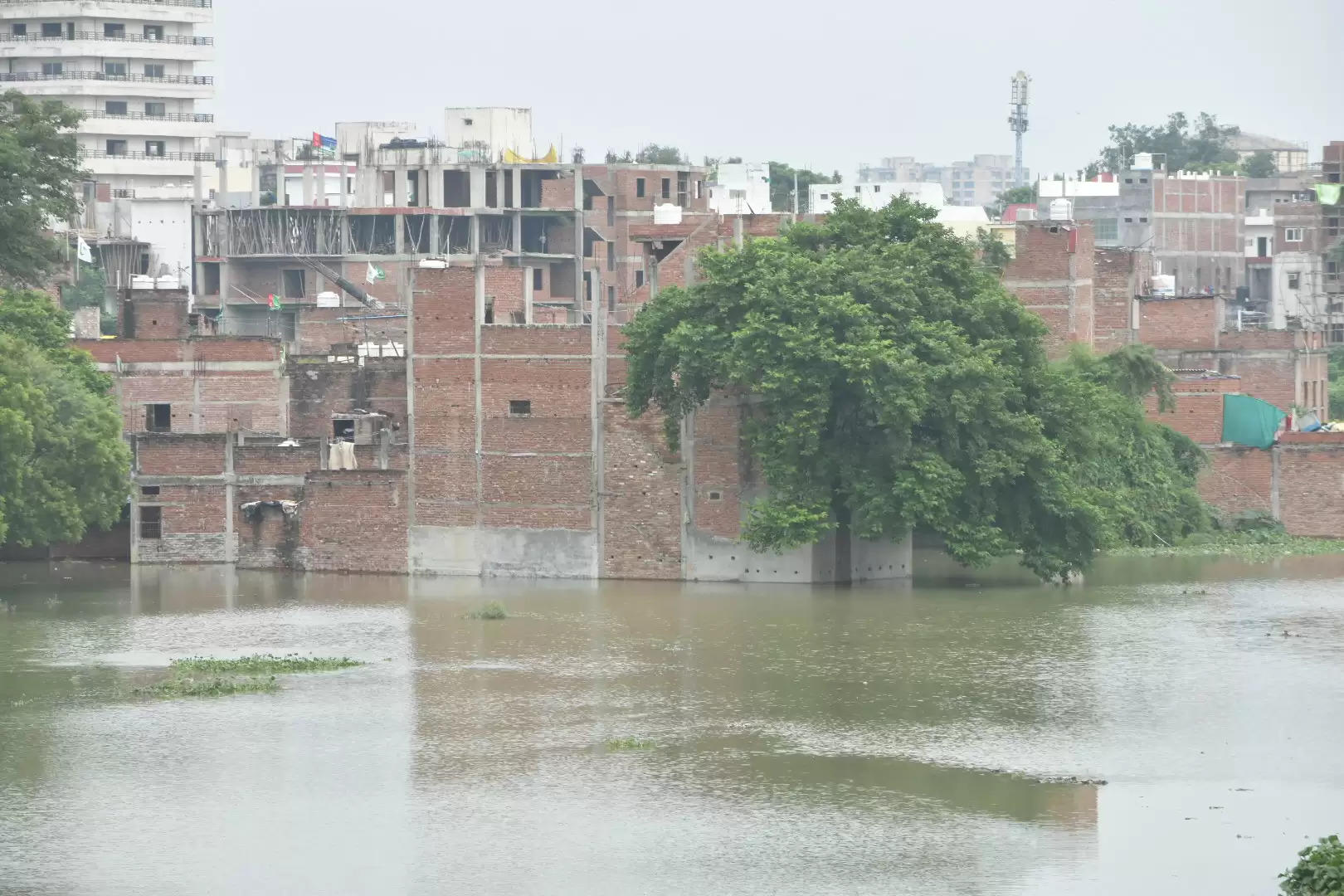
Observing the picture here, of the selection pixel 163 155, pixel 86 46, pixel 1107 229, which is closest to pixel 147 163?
pixel 163 155

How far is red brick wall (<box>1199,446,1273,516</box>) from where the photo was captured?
57312 millimetres

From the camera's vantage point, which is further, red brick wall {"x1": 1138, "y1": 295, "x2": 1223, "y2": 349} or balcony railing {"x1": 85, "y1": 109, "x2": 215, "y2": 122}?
balcony railing {"x1": 85, "y1": 109, "x2": 215, "y2": 122}

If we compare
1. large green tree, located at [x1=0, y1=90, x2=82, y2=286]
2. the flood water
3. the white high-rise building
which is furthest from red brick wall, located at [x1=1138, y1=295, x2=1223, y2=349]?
the white high-rise building

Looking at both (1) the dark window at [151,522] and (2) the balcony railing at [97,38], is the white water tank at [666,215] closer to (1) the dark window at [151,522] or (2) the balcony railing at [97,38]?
(1) the dark window at [151,522]

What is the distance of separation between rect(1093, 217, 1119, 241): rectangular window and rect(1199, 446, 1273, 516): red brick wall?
156 feet

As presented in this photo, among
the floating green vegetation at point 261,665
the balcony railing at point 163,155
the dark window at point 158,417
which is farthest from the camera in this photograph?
the balcony railing at point 163,155

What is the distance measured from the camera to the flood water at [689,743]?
89.9 ft

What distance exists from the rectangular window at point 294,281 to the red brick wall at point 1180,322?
36.0 metres

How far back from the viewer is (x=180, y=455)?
177 feet

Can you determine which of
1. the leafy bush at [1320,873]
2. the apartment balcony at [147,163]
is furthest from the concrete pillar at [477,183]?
the leafy bush at [1320,873]

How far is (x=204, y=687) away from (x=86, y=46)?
243 feet

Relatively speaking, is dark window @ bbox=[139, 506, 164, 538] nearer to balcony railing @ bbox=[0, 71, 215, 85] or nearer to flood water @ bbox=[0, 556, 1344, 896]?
flood water @ bbox=[0, 556, 1344, 896]

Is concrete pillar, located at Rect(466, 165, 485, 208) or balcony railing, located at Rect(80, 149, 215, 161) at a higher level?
balcony railing, located at Rect(80, 149, 215, 161)

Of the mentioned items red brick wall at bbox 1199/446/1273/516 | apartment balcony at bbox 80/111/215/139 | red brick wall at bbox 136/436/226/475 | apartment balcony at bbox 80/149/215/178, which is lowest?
red brick wall at bbox 1199/446/1273/516
